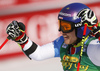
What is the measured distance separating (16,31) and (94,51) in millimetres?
923

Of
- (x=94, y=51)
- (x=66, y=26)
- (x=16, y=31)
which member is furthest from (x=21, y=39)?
(x=94, y=51)

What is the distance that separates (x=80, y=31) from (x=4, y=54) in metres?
2.46

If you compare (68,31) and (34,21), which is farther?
(34,21)

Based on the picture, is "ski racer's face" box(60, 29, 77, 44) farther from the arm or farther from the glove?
the glove

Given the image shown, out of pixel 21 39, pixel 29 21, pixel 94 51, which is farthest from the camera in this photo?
pixel 29 21

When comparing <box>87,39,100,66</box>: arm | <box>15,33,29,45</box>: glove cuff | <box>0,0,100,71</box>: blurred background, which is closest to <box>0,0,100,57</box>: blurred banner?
<box>0,0,100,71</box>: blurred background

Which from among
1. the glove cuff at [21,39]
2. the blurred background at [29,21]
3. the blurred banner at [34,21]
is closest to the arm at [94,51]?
the glove cuff at [21,39]

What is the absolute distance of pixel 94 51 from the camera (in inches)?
88.6

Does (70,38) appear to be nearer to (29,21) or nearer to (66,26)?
(66,26)

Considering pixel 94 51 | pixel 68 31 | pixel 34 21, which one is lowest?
pixel 34 21

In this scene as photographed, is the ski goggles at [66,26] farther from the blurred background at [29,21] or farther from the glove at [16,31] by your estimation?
the blurred background at [29,21]

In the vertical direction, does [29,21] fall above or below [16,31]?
below

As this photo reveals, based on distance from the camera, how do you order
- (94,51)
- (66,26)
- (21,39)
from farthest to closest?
(21,39) → (66,26) → (94,51)

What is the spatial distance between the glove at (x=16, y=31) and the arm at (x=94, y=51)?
822 mm
